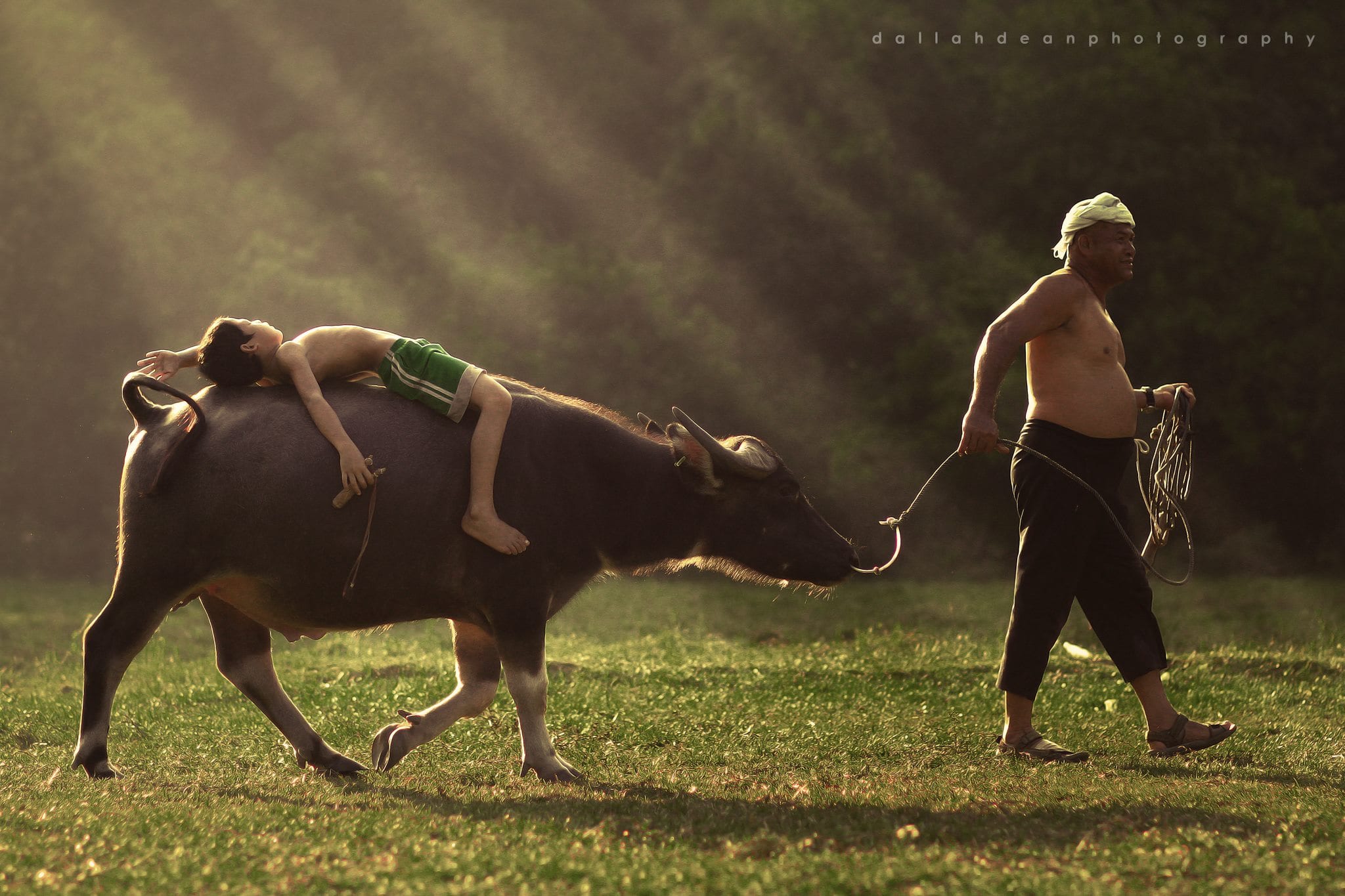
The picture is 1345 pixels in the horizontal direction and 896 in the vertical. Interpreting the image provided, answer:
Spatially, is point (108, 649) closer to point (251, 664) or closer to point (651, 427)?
point (251, 664)

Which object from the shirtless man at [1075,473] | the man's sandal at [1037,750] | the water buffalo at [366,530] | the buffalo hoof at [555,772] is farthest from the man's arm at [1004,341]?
the buffalo hoof at [555,772]

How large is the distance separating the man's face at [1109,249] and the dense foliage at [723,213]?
1210 cm

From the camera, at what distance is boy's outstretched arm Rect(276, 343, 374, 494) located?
5859 millimetres

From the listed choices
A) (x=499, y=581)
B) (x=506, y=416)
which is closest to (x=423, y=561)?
(x=499, y=581)

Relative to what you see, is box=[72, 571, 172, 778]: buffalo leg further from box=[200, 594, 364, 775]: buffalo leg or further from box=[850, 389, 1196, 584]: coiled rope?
box=[850, 389, 1196, 584]: coiled rope

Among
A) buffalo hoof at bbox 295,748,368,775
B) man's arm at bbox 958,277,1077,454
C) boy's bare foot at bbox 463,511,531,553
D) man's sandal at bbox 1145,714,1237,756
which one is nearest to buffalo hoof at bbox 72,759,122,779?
buffalo hoof at bbox 295,748,368,775

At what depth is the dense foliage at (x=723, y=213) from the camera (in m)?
19.0

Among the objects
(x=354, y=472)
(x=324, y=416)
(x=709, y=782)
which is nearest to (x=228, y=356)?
(x=324, y=416)

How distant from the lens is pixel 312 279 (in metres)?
20.3

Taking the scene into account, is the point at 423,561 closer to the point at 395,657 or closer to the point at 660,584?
the point at 395,657

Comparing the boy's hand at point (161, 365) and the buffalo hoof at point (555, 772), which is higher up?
the boy's hand at point (161, 365)

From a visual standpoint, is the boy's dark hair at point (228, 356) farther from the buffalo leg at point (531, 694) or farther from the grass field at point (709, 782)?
the grass field at point (709, 782)

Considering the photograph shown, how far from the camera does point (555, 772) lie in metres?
6.03

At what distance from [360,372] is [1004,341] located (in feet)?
9.46
